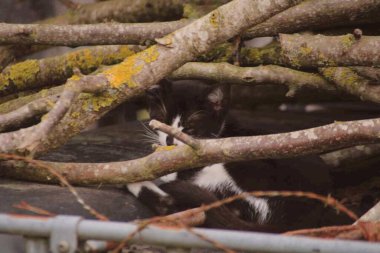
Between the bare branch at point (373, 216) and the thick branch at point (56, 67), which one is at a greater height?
the thick branch at point (56, 67)

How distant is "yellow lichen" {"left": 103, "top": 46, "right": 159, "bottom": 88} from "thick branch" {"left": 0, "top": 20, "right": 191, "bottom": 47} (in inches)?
26.1

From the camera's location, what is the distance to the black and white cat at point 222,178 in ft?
7.49

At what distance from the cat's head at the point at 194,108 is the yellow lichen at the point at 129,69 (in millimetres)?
789

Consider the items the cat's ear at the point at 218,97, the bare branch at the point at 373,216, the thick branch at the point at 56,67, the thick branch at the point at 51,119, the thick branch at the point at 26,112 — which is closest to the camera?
the thick branch at the point at 51,119

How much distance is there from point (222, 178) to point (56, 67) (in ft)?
3.83

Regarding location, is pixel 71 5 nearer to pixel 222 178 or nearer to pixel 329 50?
pixel 222 178

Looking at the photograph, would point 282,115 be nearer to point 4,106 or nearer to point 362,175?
point 362,175

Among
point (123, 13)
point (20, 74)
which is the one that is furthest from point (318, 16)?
point (20, 74)

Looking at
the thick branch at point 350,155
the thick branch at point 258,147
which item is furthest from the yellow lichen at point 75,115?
the thick branch at point 350,155

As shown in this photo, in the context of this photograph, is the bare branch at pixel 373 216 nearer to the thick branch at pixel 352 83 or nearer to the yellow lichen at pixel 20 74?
the thick branch at pixel 352 83

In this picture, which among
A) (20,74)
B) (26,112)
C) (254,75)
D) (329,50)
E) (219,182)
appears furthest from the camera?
(20,74)

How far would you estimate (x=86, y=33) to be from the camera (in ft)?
9.24

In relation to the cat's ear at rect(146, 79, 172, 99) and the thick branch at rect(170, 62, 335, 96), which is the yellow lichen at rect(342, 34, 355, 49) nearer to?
the thick branch at rect(170, 62, 335, 96)

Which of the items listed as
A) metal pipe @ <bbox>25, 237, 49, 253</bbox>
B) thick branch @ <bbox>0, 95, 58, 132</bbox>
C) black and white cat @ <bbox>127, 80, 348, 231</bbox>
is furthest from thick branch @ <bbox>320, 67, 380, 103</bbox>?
metal pipe @ <bbox>25, 237, 49, 253</bbox>
